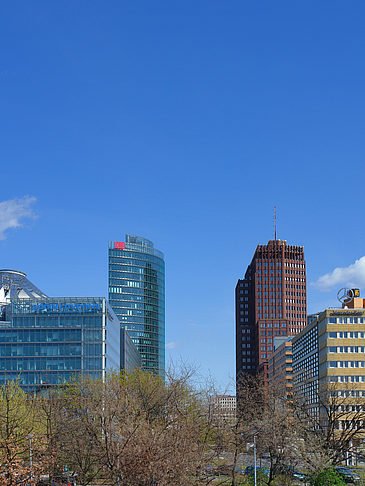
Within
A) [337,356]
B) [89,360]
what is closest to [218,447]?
[337,356]

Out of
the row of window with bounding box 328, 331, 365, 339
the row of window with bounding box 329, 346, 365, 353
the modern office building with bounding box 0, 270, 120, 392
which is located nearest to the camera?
the row of window with bounding box 329, 346, 365, 353

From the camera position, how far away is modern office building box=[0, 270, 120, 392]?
143m

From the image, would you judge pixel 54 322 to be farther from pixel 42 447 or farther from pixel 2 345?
pixel 42 447

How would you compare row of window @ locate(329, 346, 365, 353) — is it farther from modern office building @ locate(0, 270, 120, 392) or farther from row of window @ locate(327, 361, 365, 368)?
modern office building @ locate(0, 270, 120, 392)

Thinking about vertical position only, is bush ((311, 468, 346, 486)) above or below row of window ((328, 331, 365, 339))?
below

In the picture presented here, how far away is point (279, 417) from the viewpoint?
63406 mm

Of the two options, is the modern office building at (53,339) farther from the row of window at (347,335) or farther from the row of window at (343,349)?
the row of window at (347,335)

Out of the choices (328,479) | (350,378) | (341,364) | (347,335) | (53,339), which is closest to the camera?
(328,479)

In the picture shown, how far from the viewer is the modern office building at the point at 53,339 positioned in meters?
143

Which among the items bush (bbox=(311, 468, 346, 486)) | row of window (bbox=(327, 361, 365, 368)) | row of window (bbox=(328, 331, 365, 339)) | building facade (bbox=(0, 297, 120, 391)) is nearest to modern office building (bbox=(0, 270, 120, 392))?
building facade (bbox=(0, 297, 120, 391))

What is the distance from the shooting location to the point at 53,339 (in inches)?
5694

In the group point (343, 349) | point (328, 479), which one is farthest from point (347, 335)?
point (328, 479)

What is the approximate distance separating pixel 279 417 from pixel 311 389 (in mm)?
85633

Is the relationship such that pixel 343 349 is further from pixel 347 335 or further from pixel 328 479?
pixel 328 479
